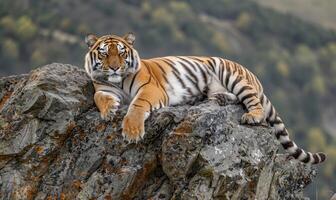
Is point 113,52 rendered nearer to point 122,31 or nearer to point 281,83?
point 122,31

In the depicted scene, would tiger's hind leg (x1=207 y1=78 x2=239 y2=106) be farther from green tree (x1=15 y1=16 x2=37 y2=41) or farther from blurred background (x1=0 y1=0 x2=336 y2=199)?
green tree (x1=15 y1=16 x2=37 y2=41)

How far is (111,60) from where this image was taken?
10172mm

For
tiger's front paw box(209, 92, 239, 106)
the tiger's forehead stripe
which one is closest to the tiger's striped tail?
tiger's front paw box(209, 92, 239, 106)

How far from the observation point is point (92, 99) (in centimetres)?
1014

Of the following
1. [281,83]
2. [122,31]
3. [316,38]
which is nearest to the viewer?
[122,31]

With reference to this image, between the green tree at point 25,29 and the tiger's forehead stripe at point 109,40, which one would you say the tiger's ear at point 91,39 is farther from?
the green tree at point 25,29

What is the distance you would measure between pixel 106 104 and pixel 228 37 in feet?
341

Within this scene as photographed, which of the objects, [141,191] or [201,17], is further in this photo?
[201,17]

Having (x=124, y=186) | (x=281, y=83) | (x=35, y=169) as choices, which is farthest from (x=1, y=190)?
(x=281, y=83)

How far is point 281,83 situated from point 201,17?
20186 millimetres

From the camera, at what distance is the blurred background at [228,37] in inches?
3388

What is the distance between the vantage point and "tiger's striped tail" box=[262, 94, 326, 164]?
11039 millimetres

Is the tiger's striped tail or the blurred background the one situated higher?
the tiger's striped tail

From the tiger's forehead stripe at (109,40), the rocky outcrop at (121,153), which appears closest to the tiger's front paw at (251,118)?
the rocky outcrop at (121,153)
